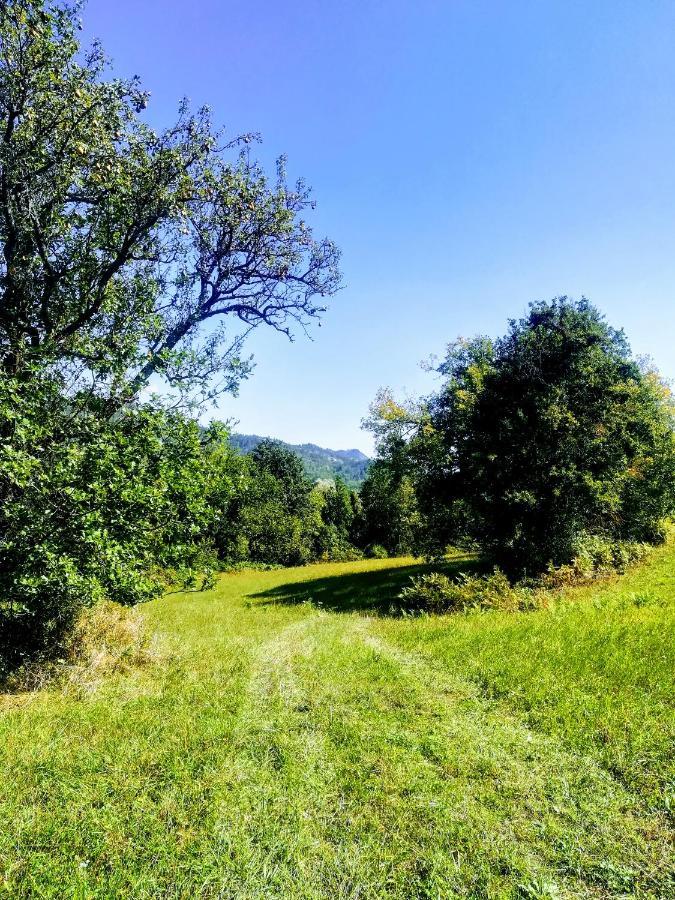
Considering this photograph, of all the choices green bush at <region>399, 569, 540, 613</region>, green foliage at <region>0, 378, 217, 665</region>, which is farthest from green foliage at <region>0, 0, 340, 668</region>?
green bush at <region>399, 569, 540, 613</region>

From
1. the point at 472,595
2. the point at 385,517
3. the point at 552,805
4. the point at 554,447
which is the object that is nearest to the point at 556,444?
the point at 554,447

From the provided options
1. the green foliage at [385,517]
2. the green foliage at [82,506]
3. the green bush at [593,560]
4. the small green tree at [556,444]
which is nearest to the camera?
the green foliage at [82,506]

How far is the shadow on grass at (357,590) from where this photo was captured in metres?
20.8

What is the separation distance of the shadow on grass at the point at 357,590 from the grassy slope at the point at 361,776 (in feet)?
30.8

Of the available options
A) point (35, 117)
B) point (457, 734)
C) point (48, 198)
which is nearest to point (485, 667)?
point (457, 734)

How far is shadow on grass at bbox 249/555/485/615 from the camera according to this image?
2075cm

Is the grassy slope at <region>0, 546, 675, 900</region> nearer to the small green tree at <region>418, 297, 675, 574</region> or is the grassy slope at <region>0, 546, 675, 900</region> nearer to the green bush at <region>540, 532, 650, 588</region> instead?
the green bush at <region>540, 532, 650, 588</region>

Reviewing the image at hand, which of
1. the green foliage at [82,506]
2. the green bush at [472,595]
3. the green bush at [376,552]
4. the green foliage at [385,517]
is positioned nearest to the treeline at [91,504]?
the green foliage at [82,506]

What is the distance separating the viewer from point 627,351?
21672 millimetres

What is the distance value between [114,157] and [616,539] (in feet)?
85.3

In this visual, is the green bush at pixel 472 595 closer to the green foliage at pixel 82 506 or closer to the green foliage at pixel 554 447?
the green foliage at pixel 554 447

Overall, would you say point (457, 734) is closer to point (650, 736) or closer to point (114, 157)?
point (650, 736)

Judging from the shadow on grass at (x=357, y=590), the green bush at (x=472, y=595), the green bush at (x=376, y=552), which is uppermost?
the green bush at (x=472, y=595)

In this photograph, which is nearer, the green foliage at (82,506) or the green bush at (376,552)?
the green foliage at (82,506)
